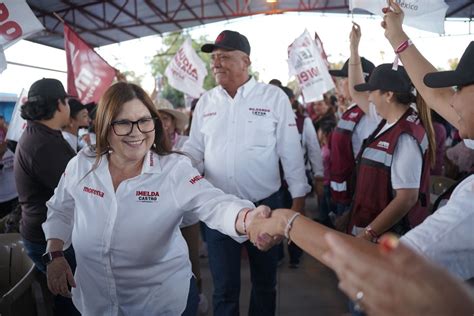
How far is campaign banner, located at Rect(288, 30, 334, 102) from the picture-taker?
6.23m

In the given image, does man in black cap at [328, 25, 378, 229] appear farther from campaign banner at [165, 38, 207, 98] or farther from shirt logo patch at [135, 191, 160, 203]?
campaign banner at [165, 38, 207, 98]

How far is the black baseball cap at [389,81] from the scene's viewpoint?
2.56 metres

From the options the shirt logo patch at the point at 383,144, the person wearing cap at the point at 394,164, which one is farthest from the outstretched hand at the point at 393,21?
the shirt logo patch at the point at 383,144

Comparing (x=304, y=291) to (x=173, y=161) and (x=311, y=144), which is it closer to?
(x=311, y=144)

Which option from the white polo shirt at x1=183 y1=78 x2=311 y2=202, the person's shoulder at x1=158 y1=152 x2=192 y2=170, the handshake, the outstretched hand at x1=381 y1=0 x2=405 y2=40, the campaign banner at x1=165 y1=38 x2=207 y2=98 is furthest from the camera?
the campaign banner at x1=165 y1=38 x2=207 y2=98

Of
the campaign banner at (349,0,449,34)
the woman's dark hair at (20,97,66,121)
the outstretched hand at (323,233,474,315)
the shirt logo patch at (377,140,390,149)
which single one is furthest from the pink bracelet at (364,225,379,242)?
the woman's dark hair at (20,97,66,121)

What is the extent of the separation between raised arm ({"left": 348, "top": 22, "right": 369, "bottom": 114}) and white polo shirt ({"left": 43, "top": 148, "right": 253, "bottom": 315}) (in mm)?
2001

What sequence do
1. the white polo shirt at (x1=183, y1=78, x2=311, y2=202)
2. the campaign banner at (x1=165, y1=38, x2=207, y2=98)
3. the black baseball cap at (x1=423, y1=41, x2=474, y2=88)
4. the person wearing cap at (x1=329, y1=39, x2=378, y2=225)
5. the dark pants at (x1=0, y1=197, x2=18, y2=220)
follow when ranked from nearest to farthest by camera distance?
the black baseball cap at (x1=423, y1=41, x2=474, y2=88), the white polo shirt at (x1=183, y1=78, x2=311, y2=202), the person wearing cap at (x1=329, y1=39, x2=378, y2=225), the dark pants at (x1=0, y1=197, x2=18, y2=220), the campaign banner at (x1=165, y1=38, x2=207, y2=98)

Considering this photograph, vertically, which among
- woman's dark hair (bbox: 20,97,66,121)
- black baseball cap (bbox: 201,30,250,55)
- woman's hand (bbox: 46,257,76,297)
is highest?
black baseball cap (bbox: 201,30,250,55)

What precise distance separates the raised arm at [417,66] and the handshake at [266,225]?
2.88ft

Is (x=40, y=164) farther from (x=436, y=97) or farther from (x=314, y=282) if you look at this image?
(x=314, y=282)

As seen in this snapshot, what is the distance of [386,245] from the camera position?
0.68 meters

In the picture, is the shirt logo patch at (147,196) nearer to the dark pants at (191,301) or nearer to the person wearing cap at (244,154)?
the dark pants at (191,301)

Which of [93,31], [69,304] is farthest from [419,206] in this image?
[93,31]
